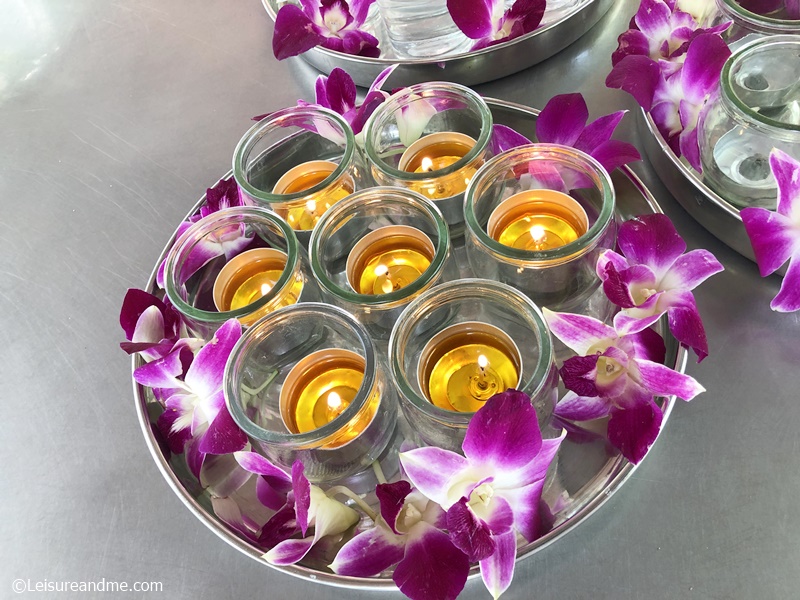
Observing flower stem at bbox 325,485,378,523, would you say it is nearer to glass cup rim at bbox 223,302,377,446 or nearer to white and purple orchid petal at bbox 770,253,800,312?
glass cup rim at bbox 223,302,377,446

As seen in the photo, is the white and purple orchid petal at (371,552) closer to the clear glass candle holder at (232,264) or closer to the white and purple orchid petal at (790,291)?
the clear glass candle holder at (232,264)

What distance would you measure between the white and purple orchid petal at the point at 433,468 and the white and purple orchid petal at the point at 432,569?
0.08 ft

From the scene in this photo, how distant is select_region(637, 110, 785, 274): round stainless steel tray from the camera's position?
1.38 feet

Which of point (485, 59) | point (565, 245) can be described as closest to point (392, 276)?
point (565, 245)

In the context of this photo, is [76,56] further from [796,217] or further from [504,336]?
[796,217]

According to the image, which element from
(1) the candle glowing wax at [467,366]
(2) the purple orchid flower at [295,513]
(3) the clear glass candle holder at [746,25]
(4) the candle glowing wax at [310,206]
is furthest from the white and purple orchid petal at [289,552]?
(3) the clear glass candle holder at [746,25]

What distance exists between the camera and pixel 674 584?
0.36 m

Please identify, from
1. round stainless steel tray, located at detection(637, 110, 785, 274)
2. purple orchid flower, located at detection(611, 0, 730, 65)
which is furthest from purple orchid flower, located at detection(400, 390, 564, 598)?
purple orchid flower, located at detection(611, 0, 730, 65)

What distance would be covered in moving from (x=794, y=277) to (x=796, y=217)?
3 cm

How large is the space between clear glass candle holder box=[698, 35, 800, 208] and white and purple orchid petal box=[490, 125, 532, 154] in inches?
4.6

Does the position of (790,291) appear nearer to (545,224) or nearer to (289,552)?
(545,224)

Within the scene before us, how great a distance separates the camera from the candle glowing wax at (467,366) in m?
0.38

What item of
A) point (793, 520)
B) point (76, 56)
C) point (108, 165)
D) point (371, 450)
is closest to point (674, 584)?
point (793, 520)

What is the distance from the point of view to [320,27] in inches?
21.5
